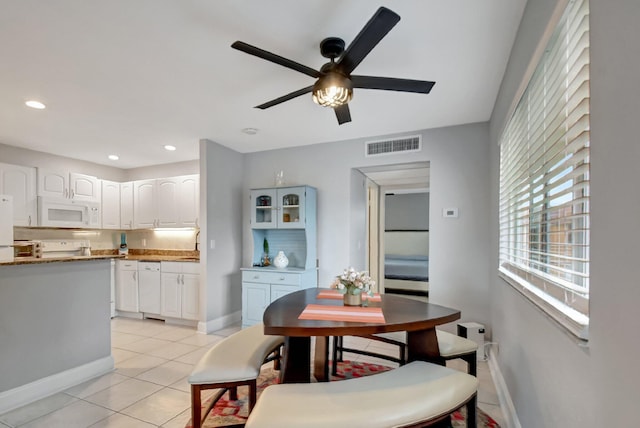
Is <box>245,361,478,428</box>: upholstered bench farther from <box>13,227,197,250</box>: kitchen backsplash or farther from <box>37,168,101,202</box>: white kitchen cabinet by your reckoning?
<box>37,168,101,202</box>: white kitchen cabinet

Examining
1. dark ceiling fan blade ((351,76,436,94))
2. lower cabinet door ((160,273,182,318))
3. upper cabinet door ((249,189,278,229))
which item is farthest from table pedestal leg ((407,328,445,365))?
lower cabinet door ((160,273,182,318))

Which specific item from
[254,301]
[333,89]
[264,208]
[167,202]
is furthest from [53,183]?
[333,89]

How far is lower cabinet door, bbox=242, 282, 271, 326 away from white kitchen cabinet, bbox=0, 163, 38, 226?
295cm

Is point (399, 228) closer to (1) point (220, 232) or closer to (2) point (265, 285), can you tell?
(2) point (265, 285)

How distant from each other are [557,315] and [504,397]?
1.42m

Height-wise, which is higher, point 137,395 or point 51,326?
point 51,326

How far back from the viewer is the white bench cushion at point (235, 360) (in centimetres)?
167

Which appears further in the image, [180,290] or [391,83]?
[180,290]

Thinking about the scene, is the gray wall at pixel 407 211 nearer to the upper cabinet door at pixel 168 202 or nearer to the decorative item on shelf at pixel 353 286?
the upper cabinet door at pixel 168 202

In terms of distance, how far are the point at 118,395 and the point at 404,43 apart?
10.8 ft

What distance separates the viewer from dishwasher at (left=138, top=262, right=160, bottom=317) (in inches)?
179

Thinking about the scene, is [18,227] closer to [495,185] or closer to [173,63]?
[173,63]

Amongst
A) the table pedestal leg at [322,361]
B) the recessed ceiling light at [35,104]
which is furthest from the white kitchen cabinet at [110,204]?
the table pedestal leg at [322,361]

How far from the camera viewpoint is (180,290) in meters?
4.35
